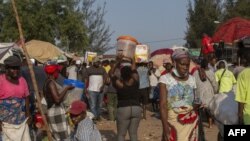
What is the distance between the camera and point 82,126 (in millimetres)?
5961

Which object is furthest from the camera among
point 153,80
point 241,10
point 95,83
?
point 241,10

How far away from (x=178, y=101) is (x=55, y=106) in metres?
2.51

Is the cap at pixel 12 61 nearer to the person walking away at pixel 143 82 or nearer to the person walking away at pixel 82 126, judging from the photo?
the person walking away at pixel 82 126

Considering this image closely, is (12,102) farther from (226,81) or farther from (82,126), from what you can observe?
(226,81)

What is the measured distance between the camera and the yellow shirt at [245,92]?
5.50m

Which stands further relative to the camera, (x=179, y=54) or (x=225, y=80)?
(x=225, y=80)

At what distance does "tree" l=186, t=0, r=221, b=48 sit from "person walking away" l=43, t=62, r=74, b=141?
49.5 metres

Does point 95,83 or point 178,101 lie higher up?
point 178,101

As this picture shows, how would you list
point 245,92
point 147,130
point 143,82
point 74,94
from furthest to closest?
point 143,82 < point 147,130 < point 74,94 < point 245,92

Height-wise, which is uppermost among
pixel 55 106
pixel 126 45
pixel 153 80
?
pixel 126 45

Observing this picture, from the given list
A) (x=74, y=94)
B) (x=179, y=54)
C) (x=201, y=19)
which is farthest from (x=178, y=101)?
(x=201, y=19)

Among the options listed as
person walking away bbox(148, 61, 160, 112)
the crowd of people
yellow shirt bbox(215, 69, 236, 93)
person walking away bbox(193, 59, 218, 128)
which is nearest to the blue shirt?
person walking away bbox(148, 61, 160, 112)

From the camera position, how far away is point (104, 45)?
57000 mm

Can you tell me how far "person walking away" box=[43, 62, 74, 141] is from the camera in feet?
25.6
